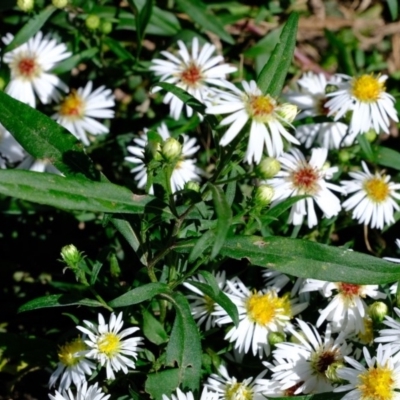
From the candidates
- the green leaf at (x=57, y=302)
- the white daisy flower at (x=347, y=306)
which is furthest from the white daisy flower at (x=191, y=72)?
the green leaf at (x=57, y=302)

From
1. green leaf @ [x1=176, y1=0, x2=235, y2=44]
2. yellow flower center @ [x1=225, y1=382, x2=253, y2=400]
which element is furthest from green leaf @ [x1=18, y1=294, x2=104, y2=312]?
green leaf @ [x1=176, y1=0, x2=235, y2=44]

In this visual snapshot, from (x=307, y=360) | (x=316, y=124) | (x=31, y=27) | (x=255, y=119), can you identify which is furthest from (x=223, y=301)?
(x=31, y=27)

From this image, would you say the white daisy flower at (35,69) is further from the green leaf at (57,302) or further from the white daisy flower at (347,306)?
the white daisy flower at (347,306)

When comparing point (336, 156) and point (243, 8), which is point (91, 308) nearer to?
point (336, 156)

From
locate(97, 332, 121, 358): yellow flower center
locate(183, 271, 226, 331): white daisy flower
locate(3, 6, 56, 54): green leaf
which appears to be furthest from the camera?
locate(3, 6, 56, 54): green leaf

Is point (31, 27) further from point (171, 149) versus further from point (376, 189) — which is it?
point (376, 189)

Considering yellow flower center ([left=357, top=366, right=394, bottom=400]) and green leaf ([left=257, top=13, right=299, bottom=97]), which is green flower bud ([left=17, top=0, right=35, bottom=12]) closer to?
green leaf ([left=257, top=13, right=299, bottom=97])

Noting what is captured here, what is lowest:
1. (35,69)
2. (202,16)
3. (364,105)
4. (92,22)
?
(364,105)
